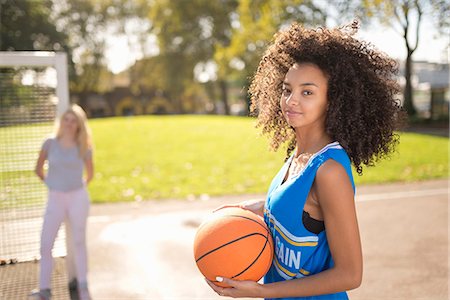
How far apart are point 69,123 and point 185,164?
27.7 feet

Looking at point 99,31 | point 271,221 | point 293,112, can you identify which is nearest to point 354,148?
point 293,112

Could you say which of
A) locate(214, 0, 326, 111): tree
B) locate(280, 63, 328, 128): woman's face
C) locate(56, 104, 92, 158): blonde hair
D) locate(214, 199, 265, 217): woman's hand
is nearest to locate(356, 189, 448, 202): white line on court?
locate(56, 104, 92, 158): blonde hair

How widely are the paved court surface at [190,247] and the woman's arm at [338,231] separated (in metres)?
3.21

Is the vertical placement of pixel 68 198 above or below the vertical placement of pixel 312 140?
below

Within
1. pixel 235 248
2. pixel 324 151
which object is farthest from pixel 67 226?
pixel 324 151

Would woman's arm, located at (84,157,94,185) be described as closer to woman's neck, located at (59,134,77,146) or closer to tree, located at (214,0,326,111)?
woman's neck, located at (59,134,77,146)

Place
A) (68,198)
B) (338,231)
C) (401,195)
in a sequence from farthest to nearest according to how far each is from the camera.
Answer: (401,195) → (68,198) → (338,231)

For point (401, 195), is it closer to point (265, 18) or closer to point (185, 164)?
point (185, 164)

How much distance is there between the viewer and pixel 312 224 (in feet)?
5.91

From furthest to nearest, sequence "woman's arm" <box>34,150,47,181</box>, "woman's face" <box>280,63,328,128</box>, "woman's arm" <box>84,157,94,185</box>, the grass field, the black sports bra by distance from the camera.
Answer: the grass field → "woman's arm" <box>84,157,94,185</box> → "woman's arm" <box>34,150,47,181</box> → "woman's face" <box>280,63,328,128</box> → the black sports bra

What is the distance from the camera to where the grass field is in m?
9.24

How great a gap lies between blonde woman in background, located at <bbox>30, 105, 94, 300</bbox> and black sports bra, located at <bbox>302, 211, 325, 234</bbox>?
359 centimetres

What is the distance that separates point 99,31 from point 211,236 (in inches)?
2050

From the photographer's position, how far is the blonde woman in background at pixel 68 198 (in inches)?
185
